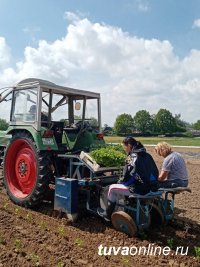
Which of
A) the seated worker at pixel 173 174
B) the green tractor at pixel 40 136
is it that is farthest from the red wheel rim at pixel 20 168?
the seated worker at pixel 173 174

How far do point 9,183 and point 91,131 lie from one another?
2.10 m

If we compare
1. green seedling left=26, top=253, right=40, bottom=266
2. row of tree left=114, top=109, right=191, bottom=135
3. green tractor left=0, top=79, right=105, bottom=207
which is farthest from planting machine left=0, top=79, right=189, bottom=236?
row of tree left=114, top=109, right=191, bottom=135

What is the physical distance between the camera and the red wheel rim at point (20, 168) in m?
6.99

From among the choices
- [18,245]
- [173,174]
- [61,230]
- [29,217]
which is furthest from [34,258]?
[173,174]

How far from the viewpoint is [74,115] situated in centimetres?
804

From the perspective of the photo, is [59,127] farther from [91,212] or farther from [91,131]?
[91,212]

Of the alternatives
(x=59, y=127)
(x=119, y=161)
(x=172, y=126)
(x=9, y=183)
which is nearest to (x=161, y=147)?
(x=119, y=161)

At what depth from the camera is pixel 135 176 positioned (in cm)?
550

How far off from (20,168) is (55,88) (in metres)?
1.81

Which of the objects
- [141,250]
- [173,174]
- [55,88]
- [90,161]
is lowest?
[141,250]

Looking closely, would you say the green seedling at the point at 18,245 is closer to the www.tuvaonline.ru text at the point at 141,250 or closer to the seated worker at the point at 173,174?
the www.tuvaonline.ru text at the point at 141,250

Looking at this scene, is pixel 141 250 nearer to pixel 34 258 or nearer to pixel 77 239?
pixel 77 239

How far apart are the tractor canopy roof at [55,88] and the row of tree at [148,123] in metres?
98.0

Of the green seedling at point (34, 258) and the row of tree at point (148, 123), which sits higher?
the row of tree at point (148, 123)
